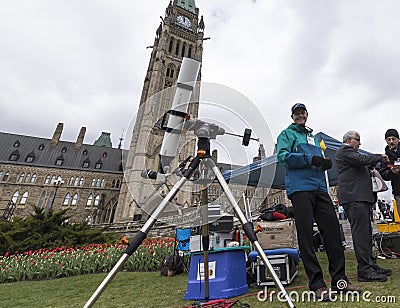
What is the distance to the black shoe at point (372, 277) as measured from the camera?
104 inches

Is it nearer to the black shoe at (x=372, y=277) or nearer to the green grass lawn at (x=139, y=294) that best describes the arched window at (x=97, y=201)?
the green grass lawn at (x=139, y=294)

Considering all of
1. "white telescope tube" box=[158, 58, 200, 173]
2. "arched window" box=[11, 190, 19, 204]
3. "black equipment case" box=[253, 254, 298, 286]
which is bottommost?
"black equipment case" box=[253, 254, 298, 286]

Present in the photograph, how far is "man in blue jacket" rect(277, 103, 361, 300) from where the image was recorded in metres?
2.30

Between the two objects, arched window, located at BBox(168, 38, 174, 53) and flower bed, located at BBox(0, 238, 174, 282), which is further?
arched window, located at BBox(168, 38, 174, 53)

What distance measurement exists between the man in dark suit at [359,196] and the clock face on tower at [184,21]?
179ft

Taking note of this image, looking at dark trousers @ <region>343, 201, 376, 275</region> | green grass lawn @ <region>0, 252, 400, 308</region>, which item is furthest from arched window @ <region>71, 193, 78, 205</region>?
dark trousers @ <region>343, 201, 376, 275</region>

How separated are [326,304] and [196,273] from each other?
1576mm

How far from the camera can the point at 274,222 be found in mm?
4570

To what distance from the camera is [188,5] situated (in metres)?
54.5

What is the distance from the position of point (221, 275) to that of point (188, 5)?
63.9 metres

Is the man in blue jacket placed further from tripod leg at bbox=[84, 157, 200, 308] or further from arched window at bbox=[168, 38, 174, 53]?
A: arched window at bbox=[168, 38, 174, 53]

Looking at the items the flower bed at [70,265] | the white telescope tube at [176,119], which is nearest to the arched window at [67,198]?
the flower bed at [70,265]

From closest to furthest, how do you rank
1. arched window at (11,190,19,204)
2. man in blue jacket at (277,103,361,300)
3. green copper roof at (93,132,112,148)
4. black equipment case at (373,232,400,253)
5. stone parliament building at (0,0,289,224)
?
1. man in blue jacket at (277,103,361,300)
2. black equipment case at (373,232,400,253)
3. arched window at (11,190,19,204)
4. stone parliament building at (0,0,289,224)
5. green copper roof at (93,132,112,148)

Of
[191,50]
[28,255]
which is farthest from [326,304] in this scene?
[191,50]
